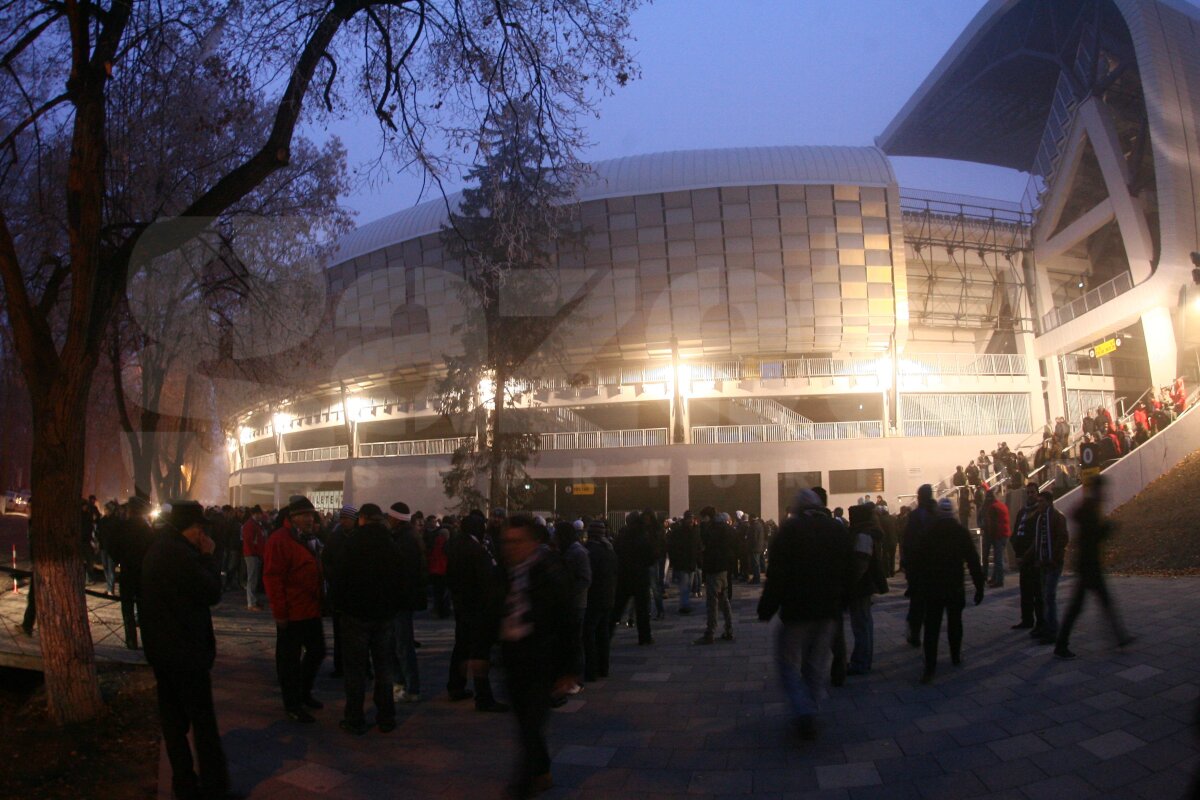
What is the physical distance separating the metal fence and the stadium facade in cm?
13

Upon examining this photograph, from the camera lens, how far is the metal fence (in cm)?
3319

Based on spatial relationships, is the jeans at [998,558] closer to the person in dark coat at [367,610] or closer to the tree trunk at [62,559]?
the person in dark coat at [367,610]

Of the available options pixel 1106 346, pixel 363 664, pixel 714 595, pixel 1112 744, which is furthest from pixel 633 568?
pixel 1106 346

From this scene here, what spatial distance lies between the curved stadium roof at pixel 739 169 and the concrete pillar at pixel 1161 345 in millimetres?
11850

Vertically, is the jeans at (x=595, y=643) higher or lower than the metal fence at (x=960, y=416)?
lower

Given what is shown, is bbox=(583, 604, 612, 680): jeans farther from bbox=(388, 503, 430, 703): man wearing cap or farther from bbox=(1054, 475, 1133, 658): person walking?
bbox=(1054, 475, 1133, 658): person walking

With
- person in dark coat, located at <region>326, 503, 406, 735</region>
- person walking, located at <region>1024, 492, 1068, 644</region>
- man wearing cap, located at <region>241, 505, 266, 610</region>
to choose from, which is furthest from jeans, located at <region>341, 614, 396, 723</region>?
man wearing cap, located at <region>241, 505, 266, 610</region>

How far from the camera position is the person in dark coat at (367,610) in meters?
→ 5.72

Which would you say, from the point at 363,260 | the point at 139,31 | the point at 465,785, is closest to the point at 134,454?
the point at 139,31

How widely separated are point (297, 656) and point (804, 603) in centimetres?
392

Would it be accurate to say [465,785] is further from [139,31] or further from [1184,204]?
[1184,204]

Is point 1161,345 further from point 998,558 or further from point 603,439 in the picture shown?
point 603,439

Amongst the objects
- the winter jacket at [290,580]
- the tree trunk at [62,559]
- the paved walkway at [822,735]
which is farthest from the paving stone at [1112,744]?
the tree trunk at [62,559]

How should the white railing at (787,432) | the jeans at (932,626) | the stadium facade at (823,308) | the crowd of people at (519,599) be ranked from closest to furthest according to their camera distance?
1. the crowd of people at (519,599)
2. the jeans at (932,626)
3. the stadium facade at (823,308)
4. the white railing at (787,432)
